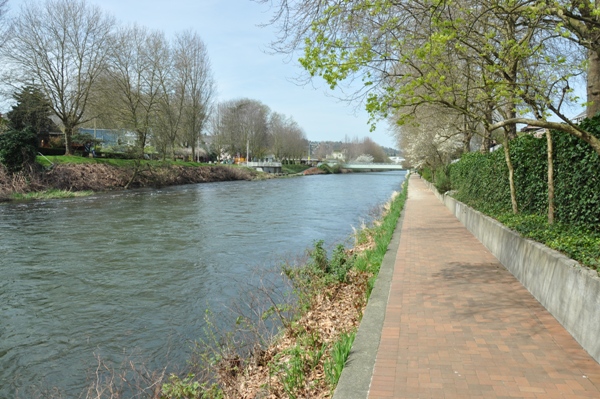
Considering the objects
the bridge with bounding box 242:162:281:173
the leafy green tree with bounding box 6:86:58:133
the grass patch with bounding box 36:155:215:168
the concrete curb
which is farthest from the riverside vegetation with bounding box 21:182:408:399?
the bridge with bounding box 242:162:281:173

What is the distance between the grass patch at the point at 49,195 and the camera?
25009 mm

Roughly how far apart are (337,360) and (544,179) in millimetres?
6540

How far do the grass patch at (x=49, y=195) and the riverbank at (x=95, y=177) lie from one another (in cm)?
6

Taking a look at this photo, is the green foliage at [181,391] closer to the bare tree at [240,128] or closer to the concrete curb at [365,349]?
the concrete curb at [365,349]

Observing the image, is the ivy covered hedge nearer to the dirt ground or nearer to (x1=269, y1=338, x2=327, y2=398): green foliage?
(x1=269, y1=338, x2=327, y2=398): green foliage

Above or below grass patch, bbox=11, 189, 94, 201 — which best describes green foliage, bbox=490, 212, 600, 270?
above

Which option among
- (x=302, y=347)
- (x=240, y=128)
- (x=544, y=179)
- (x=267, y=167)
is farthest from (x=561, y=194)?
(x=240, y=128)

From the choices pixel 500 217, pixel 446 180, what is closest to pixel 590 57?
pixel 500 217

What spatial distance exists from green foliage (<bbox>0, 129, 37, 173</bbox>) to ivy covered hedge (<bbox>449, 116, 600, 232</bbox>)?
26168 millimetres

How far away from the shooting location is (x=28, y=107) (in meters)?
33.1

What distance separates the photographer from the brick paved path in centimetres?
364

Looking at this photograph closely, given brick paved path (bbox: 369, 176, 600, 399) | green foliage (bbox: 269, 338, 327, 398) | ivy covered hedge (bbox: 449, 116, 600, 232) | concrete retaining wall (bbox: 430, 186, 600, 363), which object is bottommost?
green foliage (bbox: 269, 338, 327, 398)

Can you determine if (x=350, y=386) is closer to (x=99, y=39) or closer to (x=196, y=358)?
(x=196, y=358)

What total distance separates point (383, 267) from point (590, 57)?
553cm
